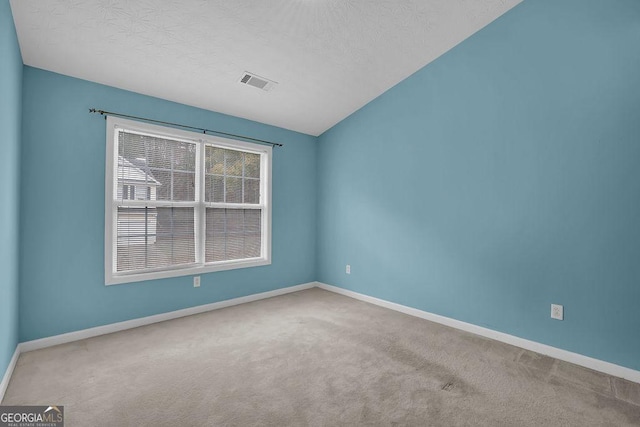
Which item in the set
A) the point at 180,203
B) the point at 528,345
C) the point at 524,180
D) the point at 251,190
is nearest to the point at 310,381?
the point at 528,345

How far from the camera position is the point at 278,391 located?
1996 mm

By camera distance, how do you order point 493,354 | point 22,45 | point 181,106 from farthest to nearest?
point 181,106 → point 493,354 → point 22,45

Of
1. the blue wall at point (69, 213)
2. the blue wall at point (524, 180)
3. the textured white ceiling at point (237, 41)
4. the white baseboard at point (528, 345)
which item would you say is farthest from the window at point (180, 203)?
the white baseboard at point (528, 345)

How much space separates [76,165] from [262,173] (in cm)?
211

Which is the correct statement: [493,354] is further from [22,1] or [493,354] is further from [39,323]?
[22,1]

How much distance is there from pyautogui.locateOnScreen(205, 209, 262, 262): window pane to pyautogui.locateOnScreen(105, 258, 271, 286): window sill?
0.11 metres

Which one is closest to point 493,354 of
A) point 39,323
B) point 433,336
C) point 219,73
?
point 433,336

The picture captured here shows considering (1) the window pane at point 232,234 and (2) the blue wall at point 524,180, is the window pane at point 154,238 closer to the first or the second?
(1) the window pane at point 232,234

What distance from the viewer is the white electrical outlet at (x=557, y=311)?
2.49 metres

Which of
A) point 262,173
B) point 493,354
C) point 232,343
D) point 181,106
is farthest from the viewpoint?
point 262,173

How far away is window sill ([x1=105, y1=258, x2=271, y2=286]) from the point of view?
2.96 m

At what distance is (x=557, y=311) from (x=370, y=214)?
222 cm

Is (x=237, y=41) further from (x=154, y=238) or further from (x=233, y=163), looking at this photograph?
(x=154, y=238)

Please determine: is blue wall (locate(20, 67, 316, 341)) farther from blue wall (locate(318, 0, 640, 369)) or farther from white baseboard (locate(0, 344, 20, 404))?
blue wall (locate(318, 0, 640, 369))
